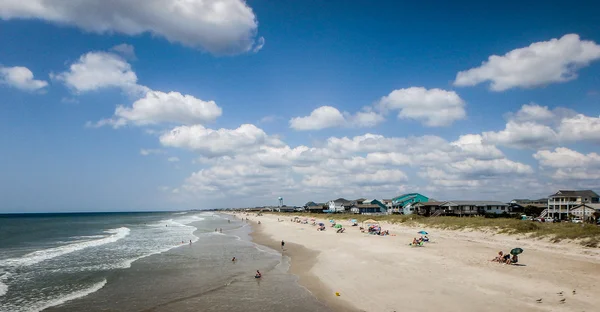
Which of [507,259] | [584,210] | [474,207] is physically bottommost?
[507,259]

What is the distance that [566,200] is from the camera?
244ft

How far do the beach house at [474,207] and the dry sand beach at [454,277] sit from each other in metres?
49.2

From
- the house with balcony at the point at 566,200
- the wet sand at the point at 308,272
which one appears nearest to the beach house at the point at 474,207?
the house with balcony at the point at 566,200

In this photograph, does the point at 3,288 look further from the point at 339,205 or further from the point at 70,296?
the point at 339,205

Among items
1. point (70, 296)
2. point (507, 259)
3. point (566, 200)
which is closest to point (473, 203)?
point (566, 200)

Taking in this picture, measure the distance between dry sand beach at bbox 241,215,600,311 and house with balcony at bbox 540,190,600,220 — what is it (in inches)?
2092

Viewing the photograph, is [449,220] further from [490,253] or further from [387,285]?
[387,285]

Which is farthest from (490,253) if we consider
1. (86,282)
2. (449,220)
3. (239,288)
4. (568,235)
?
(86,282)

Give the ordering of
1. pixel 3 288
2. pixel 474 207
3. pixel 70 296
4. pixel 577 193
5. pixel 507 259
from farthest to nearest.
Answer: pixel 474 207, pixel 577 193, pixel 507 259, pixel 3 288, pixel 70 296

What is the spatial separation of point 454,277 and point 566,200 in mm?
73955

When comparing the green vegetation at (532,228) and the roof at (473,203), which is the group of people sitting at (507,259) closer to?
the green vegetation at (532,228)

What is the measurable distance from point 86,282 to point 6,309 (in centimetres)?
586

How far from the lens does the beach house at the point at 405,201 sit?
367 ft

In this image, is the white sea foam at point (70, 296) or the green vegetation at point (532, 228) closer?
the white sea foam at point (70, 296)
